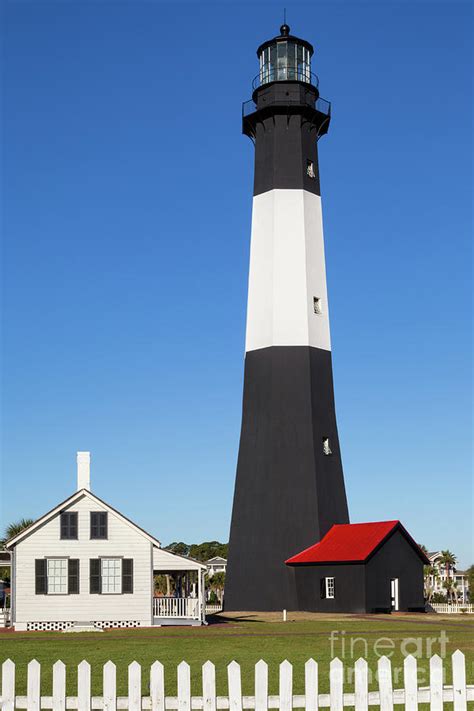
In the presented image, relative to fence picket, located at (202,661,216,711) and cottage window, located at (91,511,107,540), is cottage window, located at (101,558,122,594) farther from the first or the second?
fence picket, located at (202,661,216,711)

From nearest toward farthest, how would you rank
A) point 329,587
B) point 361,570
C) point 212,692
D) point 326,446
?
point 212,692 < point 361,570 < point 329,587 < point 326,446

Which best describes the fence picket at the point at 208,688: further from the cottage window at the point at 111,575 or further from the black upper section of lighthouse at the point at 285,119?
the black upper section of lighthouse at the point at 285,119

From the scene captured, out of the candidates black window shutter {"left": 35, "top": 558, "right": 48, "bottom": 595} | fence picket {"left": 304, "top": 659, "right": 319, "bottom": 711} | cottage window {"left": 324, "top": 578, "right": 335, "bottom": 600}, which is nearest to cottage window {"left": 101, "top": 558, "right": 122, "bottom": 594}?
black window shutter {"left": 35, "top": 558, "right": 48, "bottom": 595}

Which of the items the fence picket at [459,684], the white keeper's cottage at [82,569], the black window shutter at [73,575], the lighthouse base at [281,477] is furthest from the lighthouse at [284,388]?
the fence picket at [459,684]

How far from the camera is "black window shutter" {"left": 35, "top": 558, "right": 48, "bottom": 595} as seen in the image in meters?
33.9

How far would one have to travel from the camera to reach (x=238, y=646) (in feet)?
78.3

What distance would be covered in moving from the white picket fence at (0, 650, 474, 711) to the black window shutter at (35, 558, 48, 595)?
25.8 metres

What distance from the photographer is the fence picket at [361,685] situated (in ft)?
29.0

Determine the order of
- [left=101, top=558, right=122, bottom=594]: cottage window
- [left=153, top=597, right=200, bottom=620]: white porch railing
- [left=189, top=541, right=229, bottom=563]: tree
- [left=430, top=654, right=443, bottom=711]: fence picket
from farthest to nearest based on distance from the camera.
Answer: [left=189, top=541, right=229, bottom=563]: tree, [left=153, top=597, right=200, bottom=620]: white porch railing, [left=101, top=558, right=122, bottom=594]: cottage window, [left=430, top=654, right=443, bottom=711]: fence picket

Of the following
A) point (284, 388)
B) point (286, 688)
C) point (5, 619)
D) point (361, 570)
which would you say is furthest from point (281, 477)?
point (286, 688)

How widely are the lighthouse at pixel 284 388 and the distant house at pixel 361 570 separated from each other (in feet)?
1.95

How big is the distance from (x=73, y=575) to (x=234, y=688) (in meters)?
26.5

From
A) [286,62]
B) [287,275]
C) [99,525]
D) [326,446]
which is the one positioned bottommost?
[99,525]

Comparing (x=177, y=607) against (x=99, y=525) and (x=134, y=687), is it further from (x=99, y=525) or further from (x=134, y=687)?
(x=134, y=687)
